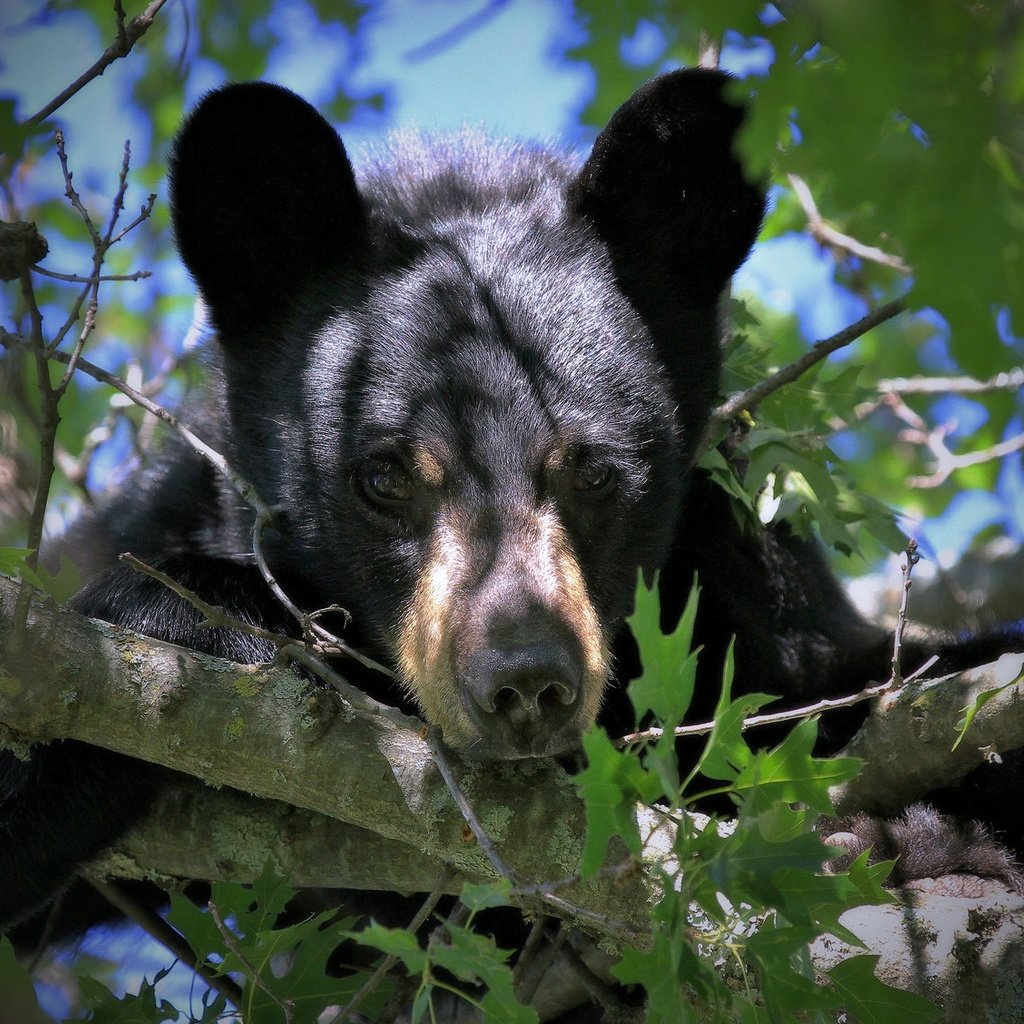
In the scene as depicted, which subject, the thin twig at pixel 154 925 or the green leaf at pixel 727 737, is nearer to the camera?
the green leaf at pixel 727 737

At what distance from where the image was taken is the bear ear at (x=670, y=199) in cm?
408

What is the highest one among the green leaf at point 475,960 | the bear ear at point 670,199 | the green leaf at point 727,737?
the bear ear at point 670,199

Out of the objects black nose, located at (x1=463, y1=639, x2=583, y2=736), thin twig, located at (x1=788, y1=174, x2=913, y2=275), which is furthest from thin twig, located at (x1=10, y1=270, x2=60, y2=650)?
thin twig, located at (x1=788, y1=174, x2=913, y2=275)

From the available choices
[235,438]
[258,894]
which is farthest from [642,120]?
[258,894]

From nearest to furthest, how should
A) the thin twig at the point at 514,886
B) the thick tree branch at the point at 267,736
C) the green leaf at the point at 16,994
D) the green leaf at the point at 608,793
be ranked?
the green leaf at the point at 608,793
the thin twig at the point at 514,886
the green leaf at the point at 16,994
the thick tree branch at the point at 267,736

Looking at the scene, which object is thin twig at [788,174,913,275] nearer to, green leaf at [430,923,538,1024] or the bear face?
the bear face

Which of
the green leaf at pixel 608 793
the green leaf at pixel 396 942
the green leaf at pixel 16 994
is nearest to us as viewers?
the green leaf at pixel 396 942

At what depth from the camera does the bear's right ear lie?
13.1ft

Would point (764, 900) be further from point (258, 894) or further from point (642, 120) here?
point (642, 120)

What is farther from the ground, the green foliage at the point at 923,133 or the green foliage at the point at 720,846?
the green foliage at the point at 923,133

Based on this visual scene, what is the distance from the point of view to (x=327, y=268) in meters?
4.31

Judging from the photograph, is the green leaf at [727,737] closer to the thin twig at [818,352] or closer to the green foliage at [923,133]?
the green foliage at [923,133]

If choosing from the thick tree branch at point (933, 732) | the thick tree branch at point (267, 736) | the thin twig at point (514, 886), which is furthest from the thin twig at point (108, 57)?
the thick tree branch at point (933, 732)

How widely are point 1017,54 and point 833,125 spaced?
25 centimetres
